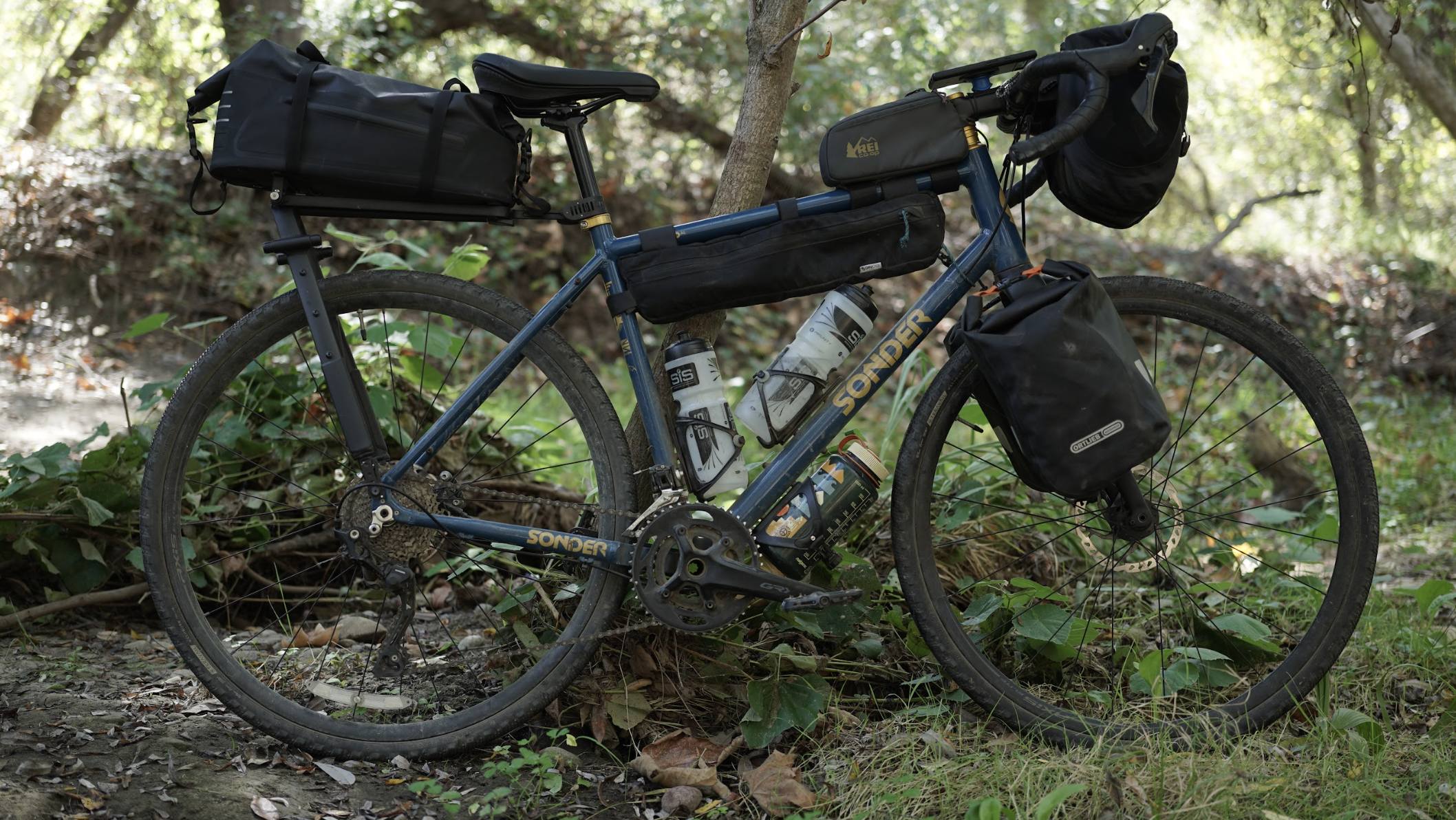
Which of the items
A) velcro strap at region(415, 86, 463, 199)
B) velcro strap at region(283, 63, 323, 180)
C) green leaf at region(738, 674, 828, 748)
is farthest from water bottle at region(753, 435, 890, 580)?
velcro strap at region(283, 63, 323, 180)

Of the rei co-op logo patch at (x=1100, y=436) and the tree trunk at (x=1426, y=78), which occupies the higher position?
the tree trunk at (x=1426, y=78)

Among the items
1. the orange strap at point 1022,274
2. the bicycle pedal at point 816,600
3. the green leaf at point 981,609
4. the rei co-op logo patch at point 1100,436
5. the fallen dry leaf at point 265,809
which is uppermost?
the orange strap at point 1022,274

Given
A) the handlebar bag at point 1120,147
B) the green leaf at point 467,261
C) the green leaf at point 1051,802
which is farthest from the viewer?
the green leaf at point 467,261

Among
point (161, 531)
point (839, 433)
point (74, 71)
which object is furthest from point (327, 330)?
point (74, 71)

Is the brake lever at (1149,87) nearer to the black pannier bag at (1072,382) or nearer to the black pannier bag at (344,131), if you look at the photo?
the black pannier bag at (1072,382)

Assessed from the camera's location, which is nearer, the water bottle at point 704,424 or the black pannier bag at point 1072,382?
the black pannier bag at point 1072,382

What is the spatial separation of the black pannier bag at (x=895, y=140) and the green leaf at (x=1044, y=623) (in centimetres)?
106

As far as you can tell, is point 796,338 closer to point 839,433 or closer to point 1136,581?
point 839,433

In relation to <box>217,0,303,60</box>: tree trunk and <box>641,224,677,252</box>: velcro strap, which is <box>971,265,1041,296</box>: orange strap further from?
<box>217,0,303,60</box>: tree trunk

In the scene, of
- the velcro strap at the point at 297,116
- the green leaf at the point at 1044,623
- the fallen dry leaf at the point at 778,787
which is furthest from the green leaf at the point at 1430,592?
the velcro strap at the point at 297,116

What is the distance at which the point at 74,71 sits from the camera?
6441 millimetres

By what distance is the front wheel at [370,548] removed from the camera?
2.05m

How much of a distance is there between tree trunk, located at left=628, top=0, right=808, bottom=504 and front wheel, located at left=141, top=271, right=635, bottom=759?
0.38 m

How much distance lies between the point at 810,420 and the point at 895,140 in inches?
24.9
